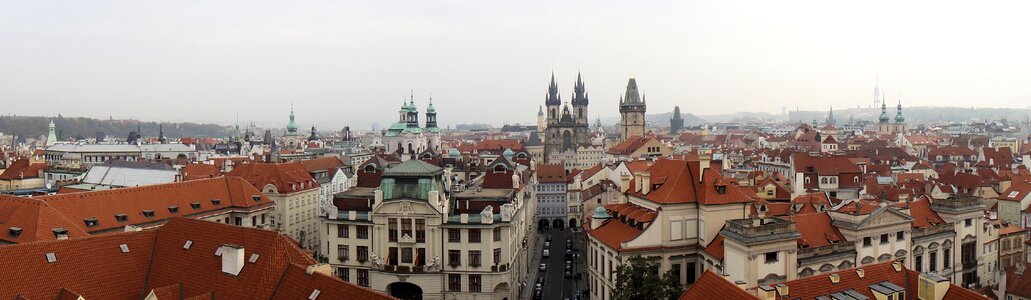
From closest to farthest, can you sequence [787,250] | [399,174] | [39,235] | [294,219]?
[787,250] → [39,235] → [399,174] → [294,219]

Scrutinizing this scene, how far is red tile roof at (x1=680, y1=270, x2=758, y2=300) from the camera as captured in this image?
2891 cm

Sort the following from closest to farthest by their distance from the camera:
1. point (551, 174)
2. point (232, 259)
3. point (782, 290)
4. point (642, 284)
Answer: point (782, 290) → point (232, 259) → point (642, 284) → point (551, 174)

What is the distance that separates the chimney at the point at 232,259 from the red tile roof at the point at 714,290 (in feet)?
61.9

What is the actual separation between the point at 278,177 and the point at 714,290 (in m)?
60.5

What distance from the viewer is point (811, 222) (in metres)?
48.0

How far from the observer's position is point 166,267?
3572cm

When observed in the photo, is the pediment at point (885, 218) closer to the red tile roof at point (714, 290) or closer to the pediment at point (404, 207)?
the red tile roof at point (714, 290)

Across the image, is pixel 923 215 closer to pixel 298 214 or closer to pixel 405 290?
pixel 405 290

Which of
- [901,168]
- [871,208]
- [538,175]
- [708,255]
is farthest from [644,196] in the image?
[901,168]

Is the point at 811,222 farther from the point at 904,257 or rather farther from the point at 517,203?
the point at 517,203

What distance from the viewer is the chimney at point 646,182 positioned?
53.3 m

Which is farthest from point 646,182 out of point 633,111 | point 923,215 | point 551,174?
point 633,111

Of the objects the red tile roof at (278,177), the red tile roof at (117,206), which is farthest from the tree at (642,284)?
the red tile roof at (278,177)

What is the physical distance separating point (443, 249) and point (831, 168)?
48172 millimetres
